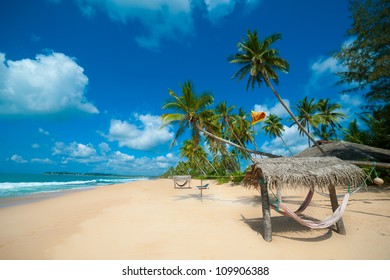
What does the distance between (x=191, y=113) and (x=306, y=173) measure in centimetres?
808

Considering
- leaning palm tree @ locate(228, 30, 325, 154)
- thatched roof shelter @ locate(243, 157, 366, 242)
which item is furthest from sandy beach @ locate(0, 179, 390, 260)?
leaning palm tree @ locate(228, 30, 325, 154)

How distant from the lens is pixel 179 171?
47094 mm

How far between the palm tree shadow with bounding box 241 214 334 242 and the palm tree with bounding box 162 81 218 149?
21.5ft

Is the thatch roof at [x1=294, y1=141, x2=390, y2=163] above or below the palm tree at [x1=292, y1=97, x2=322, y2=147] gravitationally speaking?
below

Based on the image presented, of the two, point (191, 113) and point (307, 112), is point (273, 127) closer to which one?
point (307, 112)

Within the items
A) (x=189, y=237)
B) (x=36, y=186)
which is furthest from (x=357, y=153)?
(x=36, y=186)

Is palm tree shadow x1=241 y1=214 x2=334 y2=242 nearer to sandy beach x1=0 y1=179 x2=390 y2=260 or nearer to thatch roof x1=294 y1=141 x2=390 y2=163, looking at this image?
sandy beach x1=0 y1=179 x2=390 y2=260

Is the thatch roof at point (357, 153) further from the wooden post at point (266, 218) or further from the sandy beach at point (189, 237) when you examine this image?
the wooden post at point (266, 218)

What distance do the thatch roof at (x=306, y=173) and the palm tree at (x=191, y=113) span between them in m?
7.04

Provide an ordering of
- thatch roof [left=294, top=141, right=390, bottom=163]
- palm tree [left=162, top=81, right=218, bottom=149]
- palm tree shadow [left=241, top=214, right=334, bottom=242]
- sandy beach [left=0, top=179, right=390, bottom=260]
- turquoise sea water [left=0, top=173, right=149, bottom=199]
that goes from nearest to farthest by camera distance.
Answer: sandy beach [left=0, top=179, right=390, bottom=260] → palm tree shadow [left=241, top=214, right=334, bottom=242] → thatch roof [left=294, top=141, right=390, bottom=163] → palm tree [left=162, top=81, right=218, bottom=149] → turquoise sea water [left=0, top=173, right=149, bottom=199]

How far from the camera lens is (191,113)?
11.7 m

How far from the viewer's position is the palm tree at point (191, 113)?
11719mm

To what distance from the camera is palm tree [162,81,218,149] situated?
11.7 m
